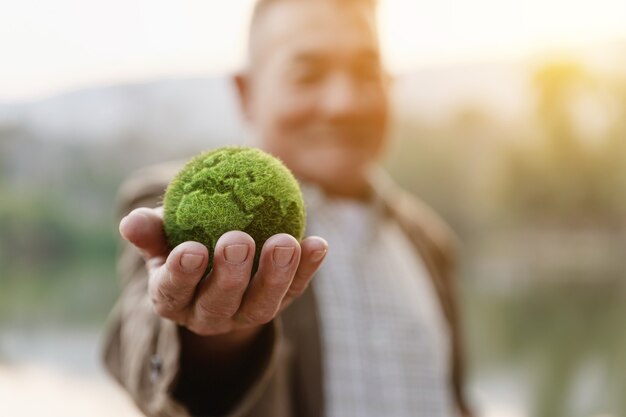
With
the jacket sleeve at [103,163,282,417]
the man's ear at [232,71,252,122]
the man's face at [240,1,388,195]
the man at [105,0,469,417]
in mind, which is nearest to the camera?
the jacket sleeve at [103,163,282,417]

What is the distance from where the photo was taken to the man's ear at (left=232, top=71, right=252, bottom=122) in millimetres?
1614

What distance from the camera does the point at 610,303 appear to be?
699 centimetres

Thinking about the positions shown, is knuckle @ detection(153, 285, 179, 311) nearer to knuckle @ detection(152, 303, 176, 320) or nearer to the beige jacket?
knuckle @ detection(152, 303, 176, 320)

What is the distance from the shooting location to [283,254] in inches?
28.0

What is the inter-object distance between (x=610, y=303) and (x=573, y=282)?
0.38 metres

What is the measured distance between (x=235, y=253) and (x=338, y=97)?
0.86 meters

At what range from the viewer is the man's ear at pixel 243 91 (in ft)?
5.30

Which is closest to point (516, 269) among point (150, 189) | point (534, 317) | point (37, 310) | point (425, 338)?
point (534, 317)

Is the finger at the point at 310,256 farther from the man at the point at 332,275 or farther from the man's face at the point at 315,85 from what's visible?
the man's face at the point at 315,85

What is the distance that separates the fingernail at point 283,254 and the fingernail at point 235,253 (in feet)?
0.10

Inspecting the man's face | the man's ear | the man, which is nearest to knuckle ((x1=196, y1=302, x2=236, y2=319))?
the man

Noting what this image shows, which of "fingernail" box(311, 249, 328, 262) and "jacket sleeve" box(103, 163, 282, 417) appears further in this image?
"jacket sleeve" box(103, 163, 282, 417)

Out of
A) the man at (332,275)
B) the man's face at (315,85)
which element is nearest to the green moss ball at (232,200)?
the man at (332,275)

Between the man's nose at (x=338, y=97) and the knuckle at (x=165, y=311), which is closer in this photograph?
the knuckle at (x=165, y=311)
